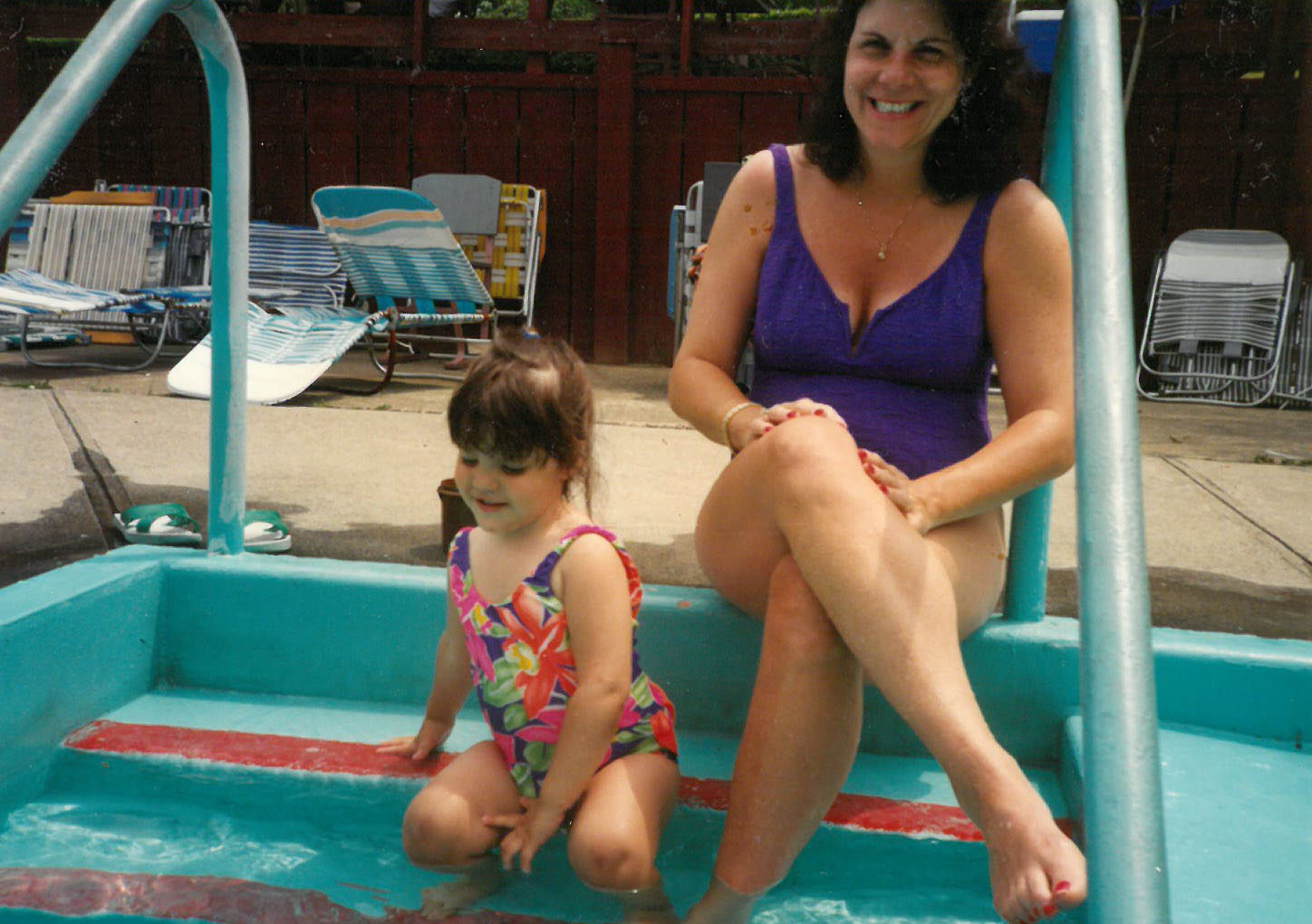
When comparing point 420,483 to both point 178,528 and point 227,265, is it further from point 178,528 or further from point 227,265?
point 227,265

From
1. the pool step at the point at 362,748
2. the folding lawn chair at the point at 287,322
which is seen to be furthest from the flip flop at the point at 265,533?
the pool step at the point at 362,748

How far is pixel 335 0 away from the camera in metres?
8.15

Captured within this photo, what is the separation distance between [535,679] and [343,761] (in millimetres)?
348

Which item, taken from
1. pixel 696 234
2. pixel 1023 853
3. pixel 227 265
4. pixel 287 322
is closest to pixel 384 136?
pixel 287 322

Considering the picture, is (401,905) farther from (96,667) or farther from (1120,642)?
(1120,642)

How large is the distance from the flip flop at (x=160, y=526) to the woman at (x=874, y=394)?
1.66 meters

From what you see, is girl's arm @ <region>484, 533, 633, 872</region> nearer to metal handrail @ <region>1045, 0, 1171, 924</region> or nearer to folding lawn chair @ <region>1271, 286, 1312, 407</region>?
metal handrail @ <region>1045, 0, 1171, 924</region>

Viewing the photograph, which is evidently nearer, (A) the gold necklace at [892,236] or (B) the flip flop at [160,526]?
(A) the gold necklace at [892,236]

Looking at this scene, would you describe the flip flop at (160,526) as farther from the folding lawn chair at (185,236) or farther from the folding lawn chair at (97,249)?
the folding lawn chair at (185,236)

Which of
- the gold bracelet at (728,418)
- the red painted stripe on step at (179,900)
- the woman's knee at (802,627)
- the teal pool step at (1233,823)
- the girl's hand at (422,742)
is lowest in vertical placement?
the red painted stripe on step at (179,900)

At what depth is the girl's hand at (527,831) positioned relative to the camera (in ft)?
4.86

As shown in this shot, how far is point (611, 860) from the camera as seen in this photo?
1.43m

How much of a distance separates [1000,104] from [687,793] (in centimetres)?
105

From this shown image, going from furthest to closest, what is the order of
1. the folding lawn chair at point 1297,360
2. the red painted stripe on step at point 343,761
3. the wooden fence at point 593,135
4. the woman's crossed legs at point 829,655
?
the wooden fence at point 593,135
the folding lawn chair at point 1297,360
the red painted stripe on step at point 343,761
the woman's crossed legs at point 829,655
